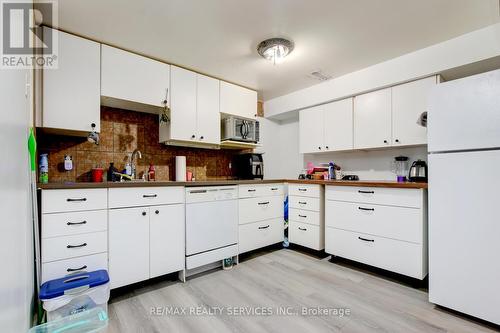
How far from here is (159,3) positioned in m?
1.72

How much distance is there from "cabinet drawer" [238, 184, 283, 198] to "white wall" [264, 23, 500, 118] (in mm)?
1215

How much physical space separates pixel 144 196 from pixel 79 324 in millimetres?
937

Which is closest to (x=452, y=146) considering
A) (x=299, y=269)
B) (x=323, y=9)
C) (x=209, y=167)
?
(x=323, y=9)

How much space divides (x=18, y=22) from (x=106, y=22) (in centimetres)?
88

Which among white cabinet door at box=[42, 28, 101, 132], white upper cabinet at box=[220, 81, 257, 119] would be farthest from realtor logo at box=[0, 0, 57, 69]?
white upper cabinet at box=[220, 81, 257, 119]

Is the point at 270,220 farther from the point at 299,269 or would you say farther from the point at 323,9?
the point at 323,9

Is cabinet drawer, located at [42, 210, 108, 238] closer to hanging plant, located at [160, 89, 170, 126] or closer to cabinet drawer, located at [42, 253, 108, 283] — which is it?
cabinet drawer, located at [42, 253, 108, 283]

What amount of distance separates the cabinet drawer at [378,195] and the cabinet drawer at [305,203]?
17 cm

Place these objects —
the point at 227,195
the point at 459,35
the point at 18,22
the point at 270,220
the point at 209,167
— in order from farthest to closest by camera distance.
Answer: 1. the point at 209,167
2. the point at 270,220
3. the point at 227,195
4. the point at 459,35
5. the point at 18,22

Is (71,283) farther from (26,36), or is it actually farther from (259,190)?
(259,190)

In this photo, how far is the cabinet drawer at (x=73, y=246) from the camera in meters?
1.62

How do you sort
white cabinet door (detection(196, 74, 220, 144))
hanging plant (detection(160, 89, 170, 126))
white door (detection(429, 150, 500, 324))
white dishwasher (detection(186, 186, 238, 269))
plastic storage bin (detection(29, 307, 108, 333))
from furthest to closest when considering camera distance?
white cabinet door (detection(196, 74, 220, 144)) → hanging plant (detection(160, 89, 170, 126)) → white dishwasher (detection(186, 186, 238, 269)) → white door (detection(429, 150, 500, 324)) → plastic storage bin (detection(29, 307, 108, 333))

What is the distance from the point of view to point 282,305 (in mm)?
1833

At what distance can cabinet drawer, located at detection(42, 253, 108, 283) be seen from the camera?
63.6 inches
